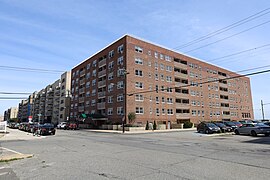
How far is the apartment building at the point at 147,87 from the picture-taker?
46.0 m

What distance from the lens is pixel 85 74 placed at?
65500 millimetres

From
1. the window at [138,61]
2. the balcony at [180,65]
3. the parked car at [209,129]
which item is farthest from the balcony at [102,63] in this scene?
the parked car at [209,129]

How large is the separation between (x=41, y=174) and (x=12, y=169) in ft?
5.71

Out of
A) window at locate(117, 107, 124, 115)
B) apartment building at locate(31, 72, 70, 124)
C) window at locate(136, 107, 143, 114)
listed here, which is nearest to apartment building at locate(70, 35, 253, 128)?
window at locate(136, 107, 143, 114)

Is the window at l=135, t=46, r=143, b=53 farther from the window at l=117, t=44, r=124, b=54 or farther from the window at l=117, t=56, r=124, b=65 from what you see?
the window at l=117, t=56, r=124, b=65

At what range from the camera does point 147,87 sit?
48.1 metres

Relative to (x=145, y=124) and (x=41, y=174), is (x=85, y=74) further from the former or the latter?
(x=41, y=174)

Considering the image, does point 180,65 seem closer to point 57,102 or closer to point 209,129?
point 209,129

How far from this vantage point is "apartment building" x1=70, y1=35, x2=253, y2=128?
46.0m

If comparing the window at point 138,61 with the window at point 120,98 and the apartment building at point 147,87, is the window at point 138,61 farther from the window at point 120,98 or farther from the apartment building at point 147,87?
the window at point 120,98

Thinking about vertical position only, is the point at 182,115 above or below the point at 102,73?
below

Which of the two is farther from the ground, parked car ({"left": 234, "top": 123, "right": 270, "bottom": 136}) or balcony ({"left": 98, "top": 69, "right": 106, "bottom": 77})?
balcony ({"left": 98, "top": 69, "right": 106, "bottom": 77})

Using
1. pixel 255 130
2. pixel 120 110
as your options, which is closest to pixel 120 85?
pixel 120 110

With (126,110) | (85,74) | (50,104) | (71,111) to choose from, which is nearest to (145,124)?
(126,110)
